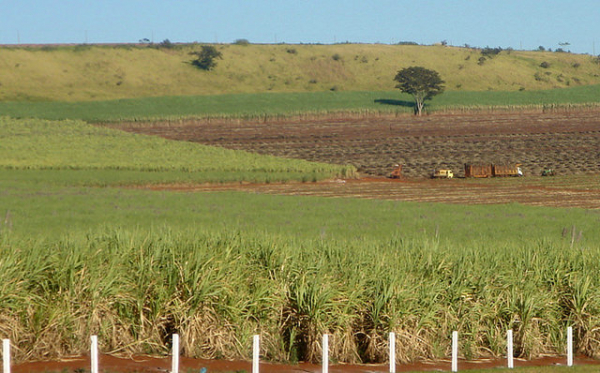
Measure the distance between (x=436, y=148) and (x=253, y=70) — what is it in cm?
8917

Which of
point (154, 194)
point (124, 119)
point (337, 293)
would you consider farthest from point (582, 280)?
point (124, 119)

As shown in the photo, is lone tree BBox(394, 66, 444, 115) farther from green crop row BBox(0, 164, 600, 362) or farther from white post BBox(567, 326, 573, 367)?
white post BBox(567, 326, 573, 367)

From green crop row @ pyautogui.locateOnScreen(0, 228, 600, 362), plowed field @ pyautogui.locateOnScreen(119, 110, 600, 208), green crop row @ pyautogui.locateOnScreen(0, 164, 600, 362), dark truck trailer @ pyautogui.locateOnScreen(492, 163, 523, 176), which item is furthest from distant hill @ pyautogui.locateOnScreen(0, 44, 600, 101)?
green crop row @ pyautogui.locateOnScreen(0, 228, 600, 362)

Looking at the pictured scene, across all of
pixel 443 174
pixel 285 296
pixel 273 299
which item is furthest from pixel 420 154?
pixel 273 299

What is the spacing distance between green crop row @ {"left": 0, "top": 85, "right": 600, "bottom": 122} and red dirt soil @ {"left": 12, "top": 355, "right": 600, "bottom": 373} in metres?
103

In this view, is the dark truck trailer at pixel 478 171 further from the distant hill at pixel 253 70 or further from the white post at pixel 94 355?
the distant hill at pixel 253 70

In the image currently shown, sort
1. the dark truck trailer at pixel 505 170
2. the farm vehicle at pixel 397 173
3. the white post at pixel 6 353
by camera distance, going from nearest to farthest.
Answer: the white post at pixel 6 353
the dark truck trailer at pixel 505 170
the farm vehicle at pixel 397 173

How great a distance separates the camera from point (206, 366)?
14.7 metres

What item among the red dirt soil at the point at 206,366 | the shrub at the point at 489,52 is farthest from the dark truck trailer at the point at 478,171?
the shrub at the point at 489,52

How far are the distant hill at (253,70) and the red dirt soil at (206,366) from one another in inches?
5088

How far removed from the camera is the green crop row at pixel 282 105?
123 meters

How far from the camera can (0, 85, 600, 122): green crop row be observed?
122938 mm

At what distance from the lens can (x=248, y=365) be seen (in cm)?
1505

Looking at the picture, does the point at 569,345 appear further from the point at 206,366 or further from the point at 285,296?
the point at 206,366
